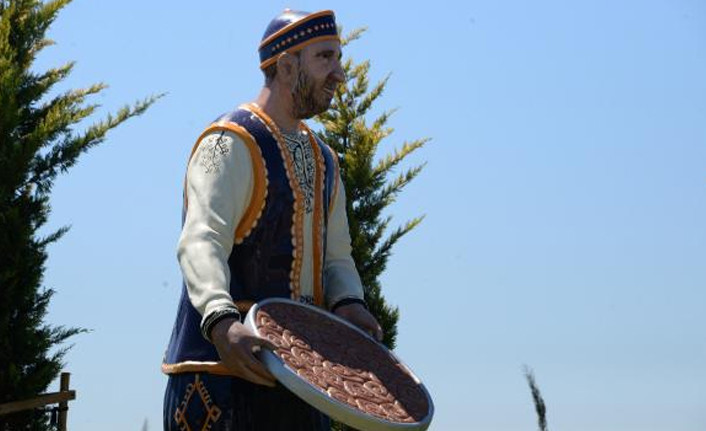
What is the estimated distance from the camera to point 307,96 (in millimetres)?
5742

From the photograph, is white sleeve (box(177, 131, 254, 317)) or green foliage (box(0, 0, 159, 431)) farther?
green foliage (box(0, 0, 159, 431))

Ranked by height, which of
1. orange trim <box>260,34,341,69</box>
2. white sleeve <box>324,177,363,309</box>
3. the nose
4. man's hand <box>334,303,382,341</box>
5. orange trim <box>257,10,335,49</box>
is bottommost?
man's hand <box>334,303,382,341</box>

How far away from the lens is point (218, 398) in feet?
17.7

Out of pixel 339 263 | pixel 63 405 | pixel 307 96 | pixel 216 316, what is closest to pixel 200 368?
pixel 216 316

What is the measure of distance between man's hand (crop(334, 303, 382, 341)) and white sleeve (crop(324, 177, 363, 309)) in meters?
0.04

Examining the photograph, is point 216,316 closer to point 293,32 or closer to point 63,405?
point 293,32

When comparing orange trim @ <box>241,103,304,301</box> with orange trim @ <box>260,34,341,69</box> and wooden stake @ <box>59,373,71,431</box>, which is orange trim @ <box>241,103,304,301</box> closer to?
orange trim @ <box>260,34,341,69</box>

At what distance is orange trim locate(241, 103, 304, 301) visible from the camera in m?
5.65

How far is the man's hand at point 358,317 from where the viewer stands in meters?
5.77

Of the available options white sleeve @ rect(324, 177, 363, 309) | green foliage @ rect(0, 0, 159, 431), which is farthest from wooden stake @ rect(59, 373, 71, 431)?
white sleeve @ rect(324, 177, 363, 309)

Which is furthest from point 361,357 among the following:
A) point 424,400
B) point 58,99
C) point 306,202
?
point 58,99

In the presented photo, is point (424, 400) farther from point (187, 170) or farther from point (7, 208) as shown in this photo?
point (7, 208)

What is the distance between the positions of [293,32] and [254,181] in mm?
615

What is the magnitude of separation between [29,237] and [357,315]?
5.60 meters
